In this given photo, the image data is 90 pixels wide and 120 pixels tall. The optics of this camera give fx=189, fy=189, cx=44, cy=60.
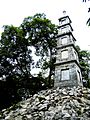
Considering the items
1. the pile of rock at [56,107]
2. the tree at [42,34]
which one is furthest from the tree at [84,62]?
the pile of rock at [56,107]

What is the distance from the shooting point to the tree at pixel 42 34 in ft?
88.1

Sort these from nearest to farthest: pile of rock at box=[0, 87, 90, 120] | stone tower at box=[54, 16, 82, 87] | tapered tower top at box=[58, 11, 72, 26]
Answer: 1. pile of rock at box=[0, 87, 90, 120]
2. stone tower at box=[54, 16, 82, 87]
3. tapered tower top at box=[58, 11, 72, 26]

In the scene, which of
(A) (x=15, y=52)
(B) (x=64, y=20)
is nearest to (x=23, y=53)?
(A) (x=15, y=52)

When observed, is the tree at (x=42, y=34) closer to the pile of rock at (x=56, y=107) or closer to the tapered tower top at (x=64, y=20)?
the tapered tower top at (x=64, y=20)

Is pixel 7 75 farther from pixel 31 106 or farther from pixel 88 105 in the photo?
pixel 88 105

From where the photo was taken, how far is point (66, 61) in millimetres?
22000

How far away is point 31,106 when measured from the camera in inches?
632

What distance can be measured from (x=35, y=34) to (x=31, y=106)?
13.7 meters

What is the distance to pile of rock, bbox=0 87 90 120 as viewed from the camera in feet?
43.1

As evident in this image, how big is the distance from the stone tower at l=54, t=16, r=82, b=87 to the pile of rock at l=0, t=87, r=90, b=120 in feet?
8.34

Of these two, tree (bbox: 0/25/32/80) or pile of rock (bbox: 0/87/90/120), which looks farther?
tree (bbox: 0/25/32/80)

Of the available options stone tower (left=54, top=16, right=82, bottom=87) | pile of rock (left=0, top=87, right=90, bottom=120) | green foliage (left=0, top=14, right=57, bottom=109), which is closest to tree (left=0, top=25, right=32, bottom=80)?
green foliage (left=0, top=14, right=57, bottom=109)

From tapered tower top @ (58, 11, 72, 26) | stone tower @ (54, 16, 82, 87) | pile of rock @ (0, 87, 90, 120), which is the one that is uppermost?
tapered tower top @ (58, 11, 72, 26)

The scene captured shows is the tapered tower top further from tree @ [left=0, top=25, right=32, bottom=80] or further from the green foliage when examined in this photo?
tree @ [left=0, top=25, right=32, bottom=80]
